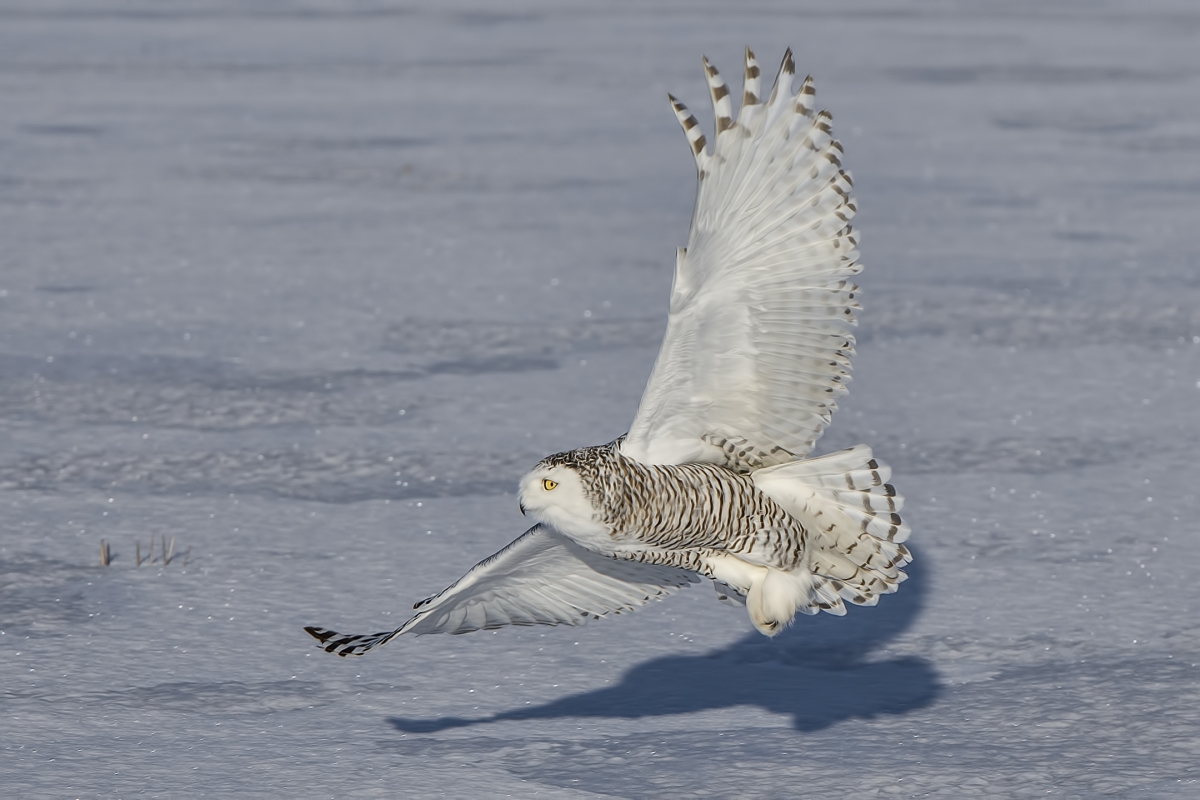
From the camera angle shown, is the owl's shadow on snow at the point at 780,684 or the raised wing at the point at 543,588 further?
the owl's shadow on snow at the point at 780,684

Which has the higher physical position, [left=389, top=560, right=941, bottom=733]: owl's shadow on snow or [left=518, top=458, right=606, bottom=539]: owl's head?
[left=518, top=458, right=606, bottom=539]: owl's head

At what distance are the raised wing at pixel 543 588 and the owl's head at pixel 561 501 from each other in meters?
0.10

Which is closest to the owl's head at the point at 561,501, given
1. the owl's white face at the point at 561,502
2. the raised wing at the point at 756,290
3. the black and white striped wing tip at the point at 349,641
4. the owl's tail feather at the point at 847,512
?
the owl's white face at the point at 561,502

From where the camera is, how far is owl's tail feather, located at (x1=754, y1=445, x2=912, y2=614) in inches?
150

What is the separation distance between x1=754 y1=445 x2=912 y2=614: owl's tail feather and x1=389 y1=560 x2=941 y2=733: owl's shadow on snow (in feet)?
0.93

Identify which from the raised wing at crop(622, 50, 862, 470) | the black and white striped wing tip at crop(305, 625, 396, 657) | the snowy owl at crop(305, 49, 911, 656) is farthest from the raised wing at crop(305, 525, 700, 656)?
the raised wing at crop(622, 50, 862, 470)

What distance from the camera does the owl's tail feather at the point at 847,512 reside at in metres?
3.81

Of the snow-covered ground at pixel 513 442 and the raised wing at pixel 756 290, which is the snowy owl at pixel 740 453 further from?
the snow-covered ground at pixel 513 442

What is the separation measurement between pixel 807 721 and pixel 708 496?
0.61 meters

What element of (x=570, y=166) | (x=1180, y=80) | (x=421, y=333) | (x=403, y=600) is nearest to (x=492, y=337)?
(x=421, y=333)

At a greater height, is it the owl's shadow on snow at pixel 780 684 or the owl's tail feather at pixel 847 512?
the owl's tail feather at pixel 847 512

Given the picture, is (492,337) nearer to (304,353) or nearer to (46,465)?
(304,353)

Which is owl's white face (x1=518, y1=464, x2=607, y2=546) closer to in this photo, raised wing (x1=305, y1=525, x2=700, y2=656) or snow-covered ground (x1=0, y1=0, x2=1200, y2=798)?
raised wing (x1=305, y1=525, x2=700, y2=656)

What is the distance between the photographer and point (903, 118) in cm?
1379
